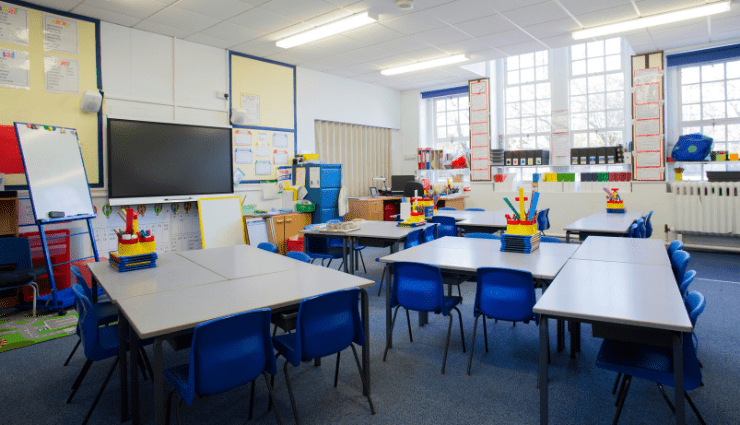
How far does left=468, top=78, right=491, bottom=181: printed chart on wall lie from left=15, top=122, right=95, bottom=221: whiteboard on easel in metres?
6.89

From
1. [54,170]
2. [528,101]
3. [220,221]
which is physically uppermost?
[528,101]

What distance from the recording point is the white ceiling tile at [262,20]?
5070mm

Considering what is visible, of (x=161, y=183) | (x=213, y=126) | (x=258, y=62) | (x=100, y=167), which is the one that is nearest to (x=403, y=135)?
(x=258, y=62)

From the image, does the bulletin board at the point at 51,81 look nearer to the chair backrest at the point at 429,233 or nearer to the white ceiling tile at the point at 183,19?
the white ceiling tile at the point at 183,19

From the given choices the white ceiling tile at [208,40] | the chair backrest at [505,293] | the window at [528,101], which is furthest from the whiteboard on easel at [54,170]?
the window at [528,101]

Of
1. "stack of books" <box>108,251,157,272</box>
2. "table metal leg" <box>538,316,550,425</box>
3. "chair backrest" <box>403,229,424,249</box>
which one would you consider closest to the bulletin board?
"stack of books" <box>108,251,157,272</box>

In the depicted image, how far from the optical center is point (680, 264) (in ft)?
9.60

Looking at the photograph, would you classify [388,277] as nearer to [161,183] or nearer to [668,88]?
[161,183]

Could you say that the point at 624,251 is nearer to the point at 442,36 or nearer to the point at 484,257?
the point at 484,257

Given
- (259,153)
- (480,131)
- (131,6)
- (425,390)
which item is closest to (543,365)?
(425,390)

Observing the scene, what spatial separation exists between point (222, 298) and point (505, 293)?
173 centimetres

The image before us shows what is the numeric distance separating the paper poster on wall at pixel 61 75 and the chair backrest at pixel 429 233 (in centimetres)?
441

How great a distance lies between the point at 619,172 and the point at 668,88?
5.36 ft

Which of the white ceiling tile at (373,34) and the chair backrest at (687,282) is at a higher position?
the white ceiling tile at (373,34)
